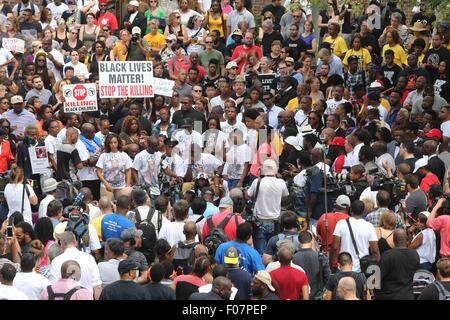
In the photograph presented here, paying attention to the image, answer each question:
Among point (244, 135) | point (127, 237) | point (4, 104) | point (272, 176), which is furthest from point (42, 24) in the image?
point (127, 237)

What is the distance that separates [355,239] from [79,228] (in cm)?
309

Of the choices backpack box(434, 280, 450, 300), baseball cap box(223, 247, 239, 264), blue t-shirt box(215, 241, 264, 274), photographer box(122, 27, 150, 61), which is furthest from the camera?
photographer box(122, 27, 150, 61)

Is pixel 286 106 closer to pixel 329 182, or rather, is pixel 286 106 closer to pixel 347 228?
pixel 329 182

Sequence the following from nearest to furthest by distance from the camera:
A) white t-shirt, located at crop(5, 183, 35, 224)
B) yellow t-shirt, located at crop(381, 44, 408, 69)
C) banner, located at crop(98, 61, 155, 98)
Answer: white t-shirt, located at crop(5, 183, 35, 224) → banner, located at crop(98, 61, 155, 98) → yellow t-shirt, located at crop(381, 44, 408, 69)

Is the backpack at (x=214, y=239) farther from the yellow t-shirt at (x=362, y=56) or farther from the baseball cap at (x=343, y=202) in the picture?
the yellow t-shirt at (x=362, y=56)

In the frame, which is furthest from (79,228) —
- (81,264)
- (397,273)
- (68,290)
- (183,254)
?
(397,273)

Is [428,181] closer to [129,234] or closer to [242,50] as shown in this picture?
[129,234]

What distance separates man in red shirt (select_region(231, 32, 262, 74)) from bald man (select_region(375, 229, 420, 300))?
11.3m

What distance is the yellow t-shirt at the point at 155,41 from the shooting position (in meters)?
26.3

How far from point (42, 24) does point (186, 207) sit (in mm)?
12816

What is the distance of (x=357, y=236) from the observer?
15125 mm

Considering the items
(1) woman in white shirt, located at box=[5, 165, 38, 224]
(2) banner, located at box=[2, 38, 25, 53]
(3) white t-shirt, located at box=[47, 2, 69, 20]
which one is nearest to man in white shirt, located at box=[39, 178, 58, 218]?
(1) woman in white shirt, located at box=[5, 165, 38, 224]

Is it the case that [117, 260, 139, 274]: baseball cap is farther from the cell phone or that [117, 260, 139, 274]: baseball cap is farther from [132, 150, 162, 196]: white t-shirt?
[132, 150, 162, 196]: white t-shirt

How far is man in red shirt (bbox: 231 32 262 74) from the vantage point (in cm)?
2527
